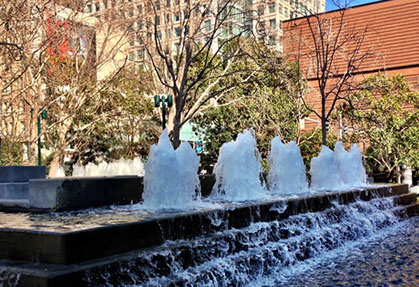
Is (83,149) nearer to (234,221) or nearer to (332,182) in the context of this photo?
(332,182)

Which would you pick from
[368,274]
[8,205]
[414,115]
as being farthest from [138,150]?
[368,274]

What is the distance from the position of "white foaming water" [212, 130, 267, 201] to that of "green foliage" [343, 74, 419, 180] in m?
13.0

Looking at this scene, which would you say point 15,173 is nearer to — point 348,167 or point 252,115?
point 348,167

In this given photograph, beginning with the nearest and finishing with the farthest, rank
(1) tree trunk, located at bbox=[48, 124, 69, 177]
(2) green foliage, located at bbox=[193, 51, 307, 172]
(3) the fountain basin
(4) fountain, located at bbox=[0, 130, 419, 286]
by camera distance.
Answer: (3) the fountain basin → (4) fountain, located at bbox=[0, 130, 419, 286] → (1) tree trunk, located at bbox=[48, 124, 69, 177] → (2) green foliage, located at bbox=[193, 51, 307, 172]

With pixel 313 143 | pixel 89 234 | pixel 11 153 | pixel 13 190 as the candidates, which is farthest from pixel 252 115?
pixel 89 234

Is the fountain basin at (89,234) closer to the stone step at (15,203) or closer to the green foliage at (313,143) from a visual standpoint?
the stone step at (15,203)

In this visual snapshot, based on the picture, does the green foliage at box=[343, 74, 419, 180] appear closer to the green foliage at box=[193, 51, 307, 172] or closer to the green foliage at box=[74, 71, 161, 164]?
the green foliage at box=[193, 51, 307, 172]

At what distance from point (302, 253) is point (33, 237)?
4470 millimetres

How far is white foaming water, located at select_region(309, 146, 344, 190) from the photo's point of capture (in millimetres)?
14398

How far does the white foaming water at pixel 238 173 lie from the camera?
418 inches

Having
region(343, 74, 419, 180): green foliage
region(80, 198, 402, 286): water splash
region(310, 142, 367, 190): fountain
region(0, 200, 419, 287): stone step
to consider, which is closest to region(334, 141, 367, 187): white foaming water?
region(310, 142, 367, 190): fountain

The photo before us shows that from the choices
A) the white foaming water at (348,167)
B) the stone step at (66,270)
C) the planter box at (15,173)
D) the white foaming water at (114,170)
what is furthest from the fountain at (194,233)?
the white foaming water at (114,170)

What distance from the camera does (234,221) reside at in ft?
24.5

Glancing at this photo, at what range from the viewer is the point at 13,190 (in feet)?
36.0
